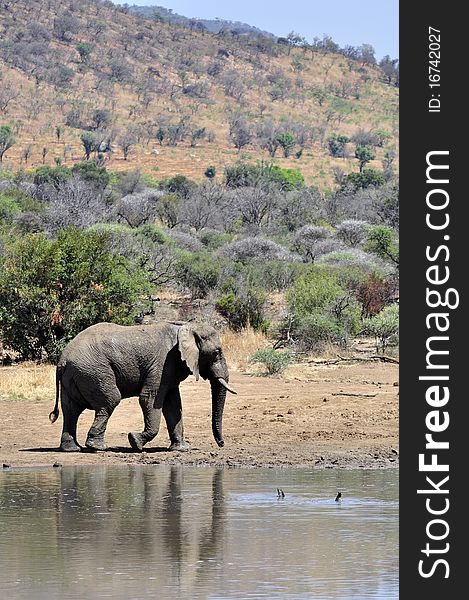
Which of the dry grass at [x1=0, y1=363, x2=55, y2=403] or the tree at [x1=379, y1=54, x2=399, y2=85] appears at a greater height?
the tree at [x1=379, y1=54, x2=399, y2=85]

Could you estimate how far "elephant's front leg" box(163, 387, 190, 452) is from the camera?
50.9ft

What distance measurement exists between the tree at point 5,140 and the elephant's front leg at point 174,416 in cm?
6283

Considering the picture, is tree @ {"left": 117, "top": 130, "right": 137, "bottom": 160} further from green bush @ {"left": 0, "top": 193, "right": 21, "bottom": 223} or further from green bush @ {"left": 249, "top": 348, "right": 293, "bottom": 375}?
green bush @ {"left": 249, "top": 348, "right": 293, "bottom": 375}

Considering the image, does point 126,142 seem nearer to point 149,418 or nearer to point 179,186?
point 179,186

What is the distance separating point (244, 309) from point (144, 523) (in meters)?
16.7

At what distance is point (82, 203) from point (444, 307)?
34.8 metres

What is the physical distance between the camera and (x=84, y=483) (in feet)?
44.6

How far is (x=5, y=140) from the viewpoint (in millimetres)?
78062

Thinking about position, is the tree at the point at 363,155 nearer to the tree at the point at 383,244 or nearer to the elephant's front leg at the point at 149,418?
the tree at the point at 383,244

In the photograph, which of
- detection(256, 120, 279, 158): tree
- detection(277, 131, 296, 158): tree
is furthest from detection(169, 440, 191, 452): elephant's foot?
detection(277, 131, 296, 158): tree

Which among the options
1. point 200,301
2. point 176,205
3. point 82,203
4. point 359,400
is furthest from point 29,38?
point 359,400

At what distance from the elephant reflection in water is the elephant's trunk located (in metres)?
1.02

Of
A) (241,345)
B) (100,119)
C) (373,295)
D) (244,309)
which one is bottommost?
(241,345)

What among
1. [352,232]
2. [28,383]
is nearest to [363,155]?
[352,232]
